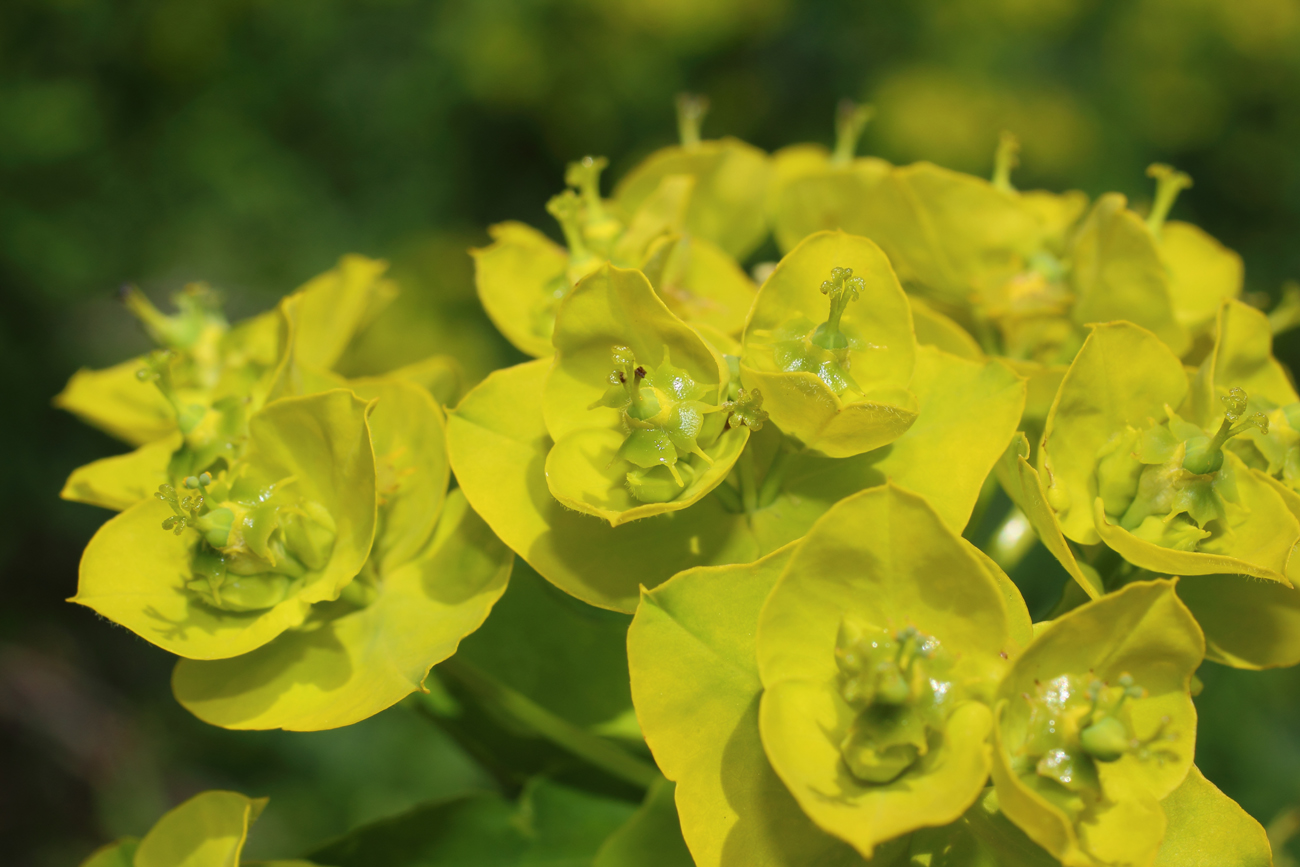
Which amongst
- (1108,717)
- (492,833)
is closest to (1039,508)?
(1108,717)

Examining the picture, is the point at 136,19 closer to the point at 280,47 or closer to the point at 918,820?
the point at 280,47

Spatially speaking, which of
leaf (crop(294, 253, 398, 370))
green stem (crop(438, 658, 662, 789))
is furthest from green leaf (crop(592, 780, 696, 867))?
leaf (crop(294, 253, 398, 370))

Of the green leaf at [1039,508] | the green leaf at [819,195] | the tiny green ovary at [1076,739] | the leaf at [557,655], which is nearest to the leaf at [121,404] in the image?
the leaf at [557,655]

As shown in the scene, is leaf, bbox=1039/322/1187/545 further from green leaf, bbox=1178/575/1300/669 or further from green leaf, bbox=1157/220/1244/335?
green leaf, bbox=1157/220/1244/335

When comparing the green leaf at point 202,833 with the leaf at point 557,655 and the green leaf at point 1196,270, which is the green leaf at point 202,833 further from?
the green leaf at point 1196,270

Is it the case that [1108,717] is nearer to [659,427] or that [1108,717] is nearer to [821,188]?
[659,427]
